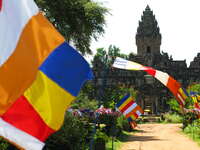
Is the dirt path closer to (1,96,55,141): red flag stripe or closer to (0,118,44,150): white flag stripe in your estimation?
(1,96,55,141): red flag stripe

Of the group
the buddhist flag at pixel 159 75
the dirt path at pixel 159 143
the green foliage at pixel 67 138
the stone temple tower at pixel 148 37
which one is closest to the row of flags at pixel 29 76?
the green foliage at pixel 67 138

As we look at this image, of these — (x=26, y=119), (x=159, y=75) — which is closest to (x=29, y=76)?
(x=26, y=119)

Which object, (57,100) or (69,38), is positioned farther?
(69,38)

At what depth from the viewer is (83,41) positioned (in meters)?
22.9

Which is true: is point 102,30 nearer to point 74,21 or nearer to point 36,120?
point 74,21

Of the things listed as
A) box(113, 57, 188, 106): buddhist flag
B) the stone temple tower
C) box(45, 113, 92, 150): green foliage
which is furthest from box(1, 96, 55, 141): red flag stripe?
the stone temple tower

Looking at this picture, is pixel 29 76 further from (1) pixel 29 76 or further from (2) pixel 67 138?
(2) pixel 67 138

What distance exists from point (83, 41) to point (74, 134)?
10.5 m

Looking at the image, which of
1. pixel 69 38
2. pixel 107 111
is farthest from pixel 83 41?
pixel 107 111

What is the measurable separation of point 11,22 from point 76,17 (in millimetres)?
17477

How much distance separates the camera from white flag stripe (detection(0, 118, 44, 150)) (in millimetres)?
4219

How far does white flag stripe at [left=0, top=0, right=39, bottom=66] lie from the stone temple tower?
84.5m

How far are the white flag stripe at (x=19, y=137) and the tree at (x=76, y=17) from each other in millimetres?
16670

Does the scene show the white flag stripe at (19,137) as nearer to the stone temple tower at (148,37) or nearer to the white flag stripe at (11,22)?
the white flag stripe at (11,22)
